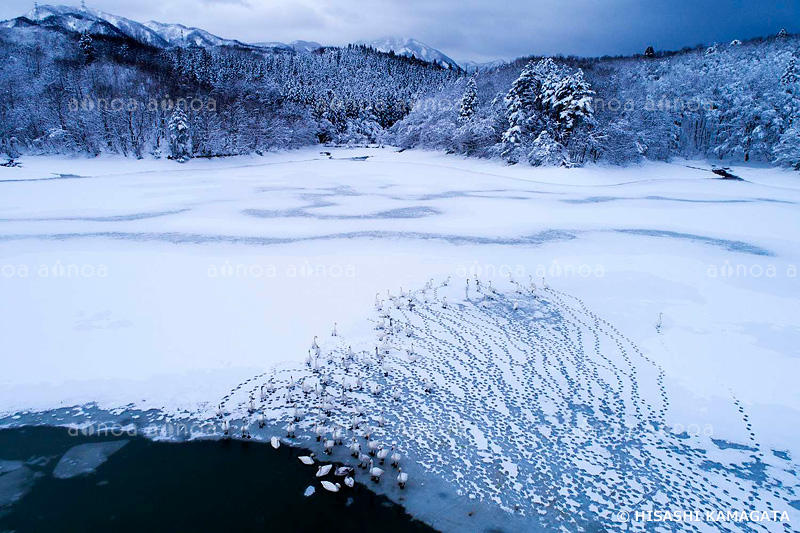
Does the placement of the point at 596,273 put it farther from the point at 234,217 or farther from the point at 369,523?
the point at 234,217

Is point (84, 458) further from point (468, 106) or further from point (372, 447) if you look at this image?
point (468, 106)

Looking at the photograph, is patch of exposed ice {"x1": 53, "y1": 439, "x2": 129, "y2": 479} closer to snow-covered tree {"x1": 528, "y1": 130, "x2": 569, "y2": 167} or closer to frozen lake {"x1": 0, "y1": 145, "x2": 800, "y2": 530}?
frozen lake {"x1": 0, "y1": 145, "x2": 800, "y2": 530}

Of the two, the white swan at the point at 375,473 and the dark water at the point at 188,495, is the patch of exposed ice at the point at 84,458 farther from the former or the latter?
the white swan at the point at 375,473

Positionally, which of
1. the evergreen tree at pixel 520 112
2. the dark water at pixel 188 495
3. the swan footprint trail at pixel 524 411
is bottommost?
the dark water at pixel 188 495

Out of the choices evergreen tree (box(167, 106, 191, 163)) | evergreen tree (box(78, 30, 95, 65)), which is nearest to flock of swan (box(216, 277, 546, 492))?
evergreen tree (box(167, 106, 191, 163))

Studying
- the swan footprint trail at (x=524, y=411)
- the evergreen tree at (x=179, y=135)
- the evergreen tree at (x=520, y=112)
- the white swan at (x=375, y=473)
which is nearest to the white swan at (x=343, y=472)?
the white swan at (x=375, y=473)
